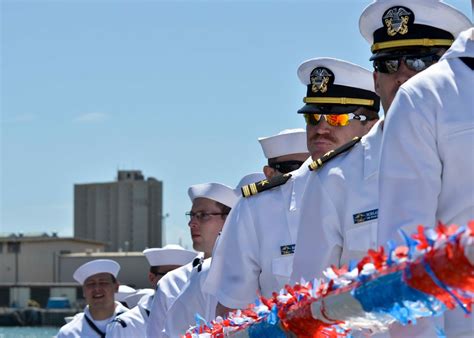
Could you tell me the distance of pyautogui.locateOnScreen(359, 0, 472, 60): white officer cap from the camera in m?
4.84

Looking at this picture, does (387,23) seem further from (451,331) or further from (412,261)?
(412,261)

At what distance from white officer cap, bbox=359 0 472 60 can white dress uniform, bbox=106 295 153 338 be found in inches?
336

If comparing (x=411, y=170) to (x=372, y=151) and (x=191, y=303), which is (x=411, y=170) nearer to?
(x=372, y=151)

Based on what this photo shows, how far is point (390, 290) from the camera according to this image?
3.26m

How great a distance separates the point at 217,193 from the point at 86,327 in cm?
498

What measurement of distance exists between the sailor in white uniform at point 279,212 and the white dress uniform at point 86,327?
746cm

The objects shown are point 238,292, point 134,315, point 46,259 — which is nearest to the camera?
point 238,292

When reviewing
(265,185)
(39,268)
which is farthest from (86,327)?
(39,268)

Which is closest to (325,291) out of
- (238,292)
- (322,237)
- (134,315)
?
(322,237)

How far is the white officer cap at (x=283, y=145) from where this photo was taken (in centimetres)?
765

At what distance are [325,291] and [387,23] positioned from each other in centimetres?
160

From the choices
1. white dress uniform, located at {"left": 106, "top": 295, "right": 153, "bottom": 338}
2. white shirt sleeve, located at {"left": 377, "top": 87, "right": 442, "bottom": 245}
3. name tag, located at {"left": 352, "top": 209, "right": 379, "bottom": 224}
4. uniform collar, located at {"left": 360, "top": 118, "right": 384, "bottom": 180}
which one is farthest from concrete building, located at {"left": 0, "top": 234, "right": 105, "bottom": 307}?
white shirt sleeve, located at {"left": 377, "top": 87, "right": 442, "bottom": 245}

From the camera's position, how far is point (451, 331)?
3.91 meters

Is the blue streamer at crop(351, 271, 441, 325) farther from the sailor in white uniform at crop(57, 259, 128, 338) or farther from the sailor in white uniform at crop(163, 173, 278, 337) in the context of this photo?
the sailor in white uniform at crop(57, 259, 128, 338)
